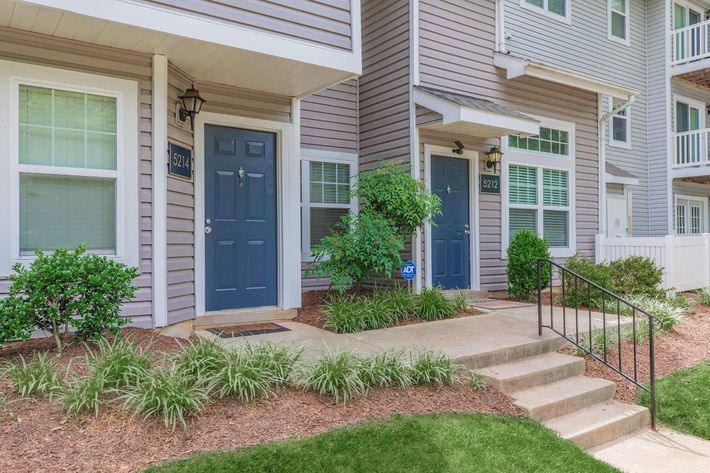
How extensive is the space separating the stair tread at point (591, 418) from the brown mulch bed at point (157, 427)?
0.34 metres

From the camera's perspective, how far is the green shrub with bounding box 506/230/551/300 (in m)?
7.45

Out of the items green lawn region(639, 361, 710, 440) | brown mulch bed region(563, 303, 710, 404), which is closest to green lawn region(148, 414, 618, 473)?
green lawn region(639, 361, 710, 440)

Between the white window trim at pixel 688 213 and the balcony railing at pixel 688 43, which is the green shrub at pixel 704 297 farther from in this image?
the balcony railing at pixel 688 43

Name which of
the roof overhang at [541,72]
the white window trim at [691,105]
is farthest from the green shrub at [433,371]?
the white window trim at [691,105]

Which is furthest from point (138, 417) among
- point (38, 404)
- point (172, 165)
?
point (172, 165)

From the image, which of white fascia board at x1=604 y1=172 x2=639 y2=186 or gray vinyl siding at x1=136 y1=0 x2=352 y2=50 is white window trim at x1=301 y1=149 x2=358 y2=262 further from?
white fascia board at x1=604 y1=172 x2=639 y2=186

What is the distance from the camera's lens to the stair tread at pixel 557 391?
3.80m

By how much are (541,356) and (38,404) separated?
3994 mm

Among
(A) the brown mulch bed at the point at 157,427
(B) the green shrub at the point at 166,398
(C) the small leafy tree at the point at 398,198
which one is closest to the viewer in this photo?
(A) the brown mulch bed at the point at 157,427

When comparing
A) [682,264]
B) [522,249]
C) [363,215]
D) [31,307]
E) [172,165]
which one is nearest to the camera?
[31,307]

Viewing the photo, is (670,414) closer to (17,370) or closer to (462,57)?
(17,370)

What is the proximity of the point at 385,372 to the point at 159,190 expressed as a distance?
2.79 meters

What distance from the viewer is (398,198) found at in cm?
649

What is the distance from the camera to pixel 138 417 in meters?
2.88
